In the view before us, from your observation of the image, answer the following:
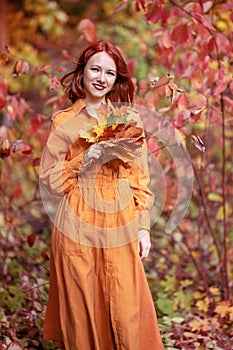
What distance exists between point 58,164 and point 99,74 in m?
0.41

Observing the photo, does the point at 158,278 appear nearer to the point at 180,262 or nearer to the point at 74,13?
the point at 180,262

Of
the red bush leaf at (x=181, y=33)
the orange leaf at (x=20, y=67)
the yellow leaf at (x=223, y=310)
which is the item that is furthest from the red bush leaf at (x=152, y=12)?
the yellow leaf at (x=223, y=310)

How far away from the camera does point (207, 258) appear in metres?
4.49

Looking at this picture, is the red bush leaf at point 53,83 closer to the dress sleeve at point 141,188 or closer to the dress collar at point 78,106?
the dress collar at point 78,106

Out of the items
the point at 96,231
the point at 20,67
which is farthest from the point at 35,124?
the point at 96,231

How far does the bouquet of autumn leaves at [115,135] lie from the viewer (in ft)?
8.06

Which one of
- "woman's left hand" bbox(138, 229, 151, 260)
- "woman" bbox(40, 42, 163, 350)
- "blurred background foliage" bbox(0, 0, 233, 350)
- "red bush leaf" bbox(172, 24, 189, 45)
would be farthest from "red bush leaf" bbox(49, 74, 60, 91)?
"woman's left hand" bbox(138, 229, 151, 260)

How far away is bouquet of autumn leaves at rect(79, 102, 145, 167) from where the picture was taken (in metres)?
2.46

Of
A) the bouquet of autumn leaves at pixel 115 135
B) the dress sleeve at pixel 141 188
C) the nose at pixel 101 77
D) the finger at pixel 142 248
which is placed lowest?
the finger at pixel 142 248

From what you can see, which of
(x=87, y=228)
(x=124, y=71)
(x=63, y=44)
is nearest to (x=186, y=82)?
(x=124, y=71)

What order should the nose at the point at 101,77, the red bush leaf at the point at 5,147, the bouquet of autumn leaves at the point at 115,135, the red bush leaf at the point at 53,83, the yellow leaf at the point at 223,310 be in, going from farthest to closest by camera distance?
1. the yellow leaf at the point at 223,310
2. the red bush leaf at the point at 53,83
3. the red bush leaf at the point at 5,147
4. the nose at the point at 101,77
5. the bouquet of autumn leaves at the point at 115,135

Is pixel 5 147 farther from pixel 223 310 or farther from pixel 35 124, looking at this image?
pixel 223 310

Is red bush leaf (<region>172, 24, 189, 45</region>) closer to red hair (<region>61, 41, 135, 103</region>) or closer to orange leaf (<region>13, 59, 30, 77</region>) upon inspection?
red hair (<region>61, 41, 135, 103</region>)

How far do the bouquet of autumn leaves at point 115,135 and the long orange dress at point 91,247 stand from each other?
102 millimetres
